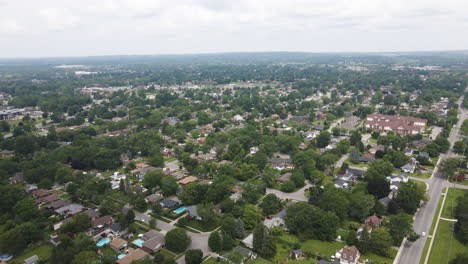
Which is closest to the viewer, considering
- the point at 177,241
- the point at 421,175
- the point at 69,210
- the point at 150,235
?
the point at 177,241

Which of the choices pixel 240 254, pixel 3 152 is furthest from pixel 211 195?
pixel 3 152

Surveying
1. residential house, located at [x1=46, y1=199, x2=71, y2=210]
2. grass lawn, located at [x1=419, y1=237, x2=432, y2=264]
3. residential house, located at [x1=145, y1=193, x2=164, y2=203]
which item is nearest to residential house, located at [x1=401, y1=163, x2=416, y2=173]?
grass lawn, located at [x1=419, y1=237, x2=432, y2=264]

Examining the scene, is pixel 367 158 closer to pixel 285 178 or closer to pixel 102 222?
pixel 285 178

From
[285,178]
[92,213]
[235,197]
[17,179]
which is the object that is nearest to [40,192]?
[17,179]

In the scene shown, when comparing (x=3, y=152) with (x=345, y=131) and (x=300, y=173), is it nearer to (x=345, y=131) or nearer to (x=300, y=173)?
(x=300, y=173)

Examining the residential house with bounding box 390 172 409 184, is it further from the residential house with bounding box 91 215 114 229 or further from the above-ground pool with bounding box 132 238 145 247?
the residential house with bounding box 91 215 114 229

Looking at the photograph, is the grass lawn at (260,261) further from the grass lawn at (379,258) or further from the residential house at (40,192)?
the residential house at (40,192)
